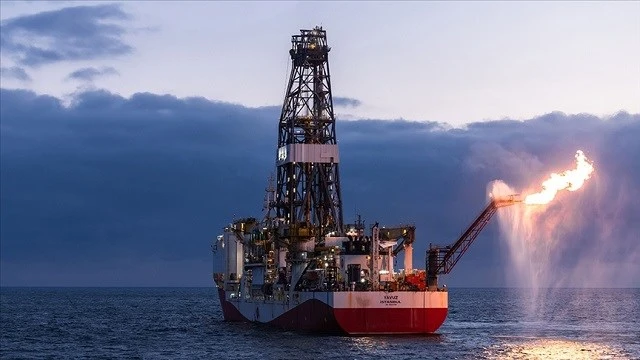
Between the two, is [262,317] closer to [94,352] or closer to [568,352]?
[94,352]

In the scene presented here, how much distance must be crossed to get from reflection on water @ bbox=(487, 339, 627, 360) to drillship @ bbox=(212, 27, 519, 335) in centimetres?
697

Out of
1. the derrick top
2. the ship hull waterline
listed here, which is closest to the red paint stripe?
the ship hull waterline

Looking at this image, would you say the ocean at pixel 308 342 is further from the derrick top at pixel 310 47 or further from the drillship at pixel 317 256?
the derrick top at pixel 310 47

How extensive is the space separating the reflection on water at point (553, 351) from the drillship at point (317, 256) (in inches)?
274

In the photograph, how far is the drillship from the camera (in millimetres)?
92312

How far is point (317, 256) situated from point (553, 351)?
26.6 m

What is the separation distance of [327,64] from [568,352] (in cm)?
4927

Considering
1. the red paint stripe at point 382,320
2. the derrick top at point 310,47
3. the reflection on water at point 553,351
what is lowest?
the reflection on water at point 553,351

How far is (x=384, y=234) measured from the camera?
107250 millimetres

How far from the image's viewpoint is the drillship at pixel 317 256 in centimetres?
9231

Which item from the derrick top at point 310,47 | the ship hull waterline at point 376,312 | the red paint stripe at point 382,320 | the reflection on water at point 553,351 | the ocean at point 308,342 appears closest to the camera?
the reflection on water at point 553,351

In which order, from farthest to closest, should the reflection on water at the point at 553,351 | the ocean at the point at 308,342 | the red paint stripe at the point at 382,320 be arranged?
1. the red paint stripe at the point at 382,320
2. the ocean at the point at 308,342
3. the reflection on water at the point at 553,351

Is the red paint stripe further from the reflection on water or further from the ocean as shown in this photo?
the reflection on water

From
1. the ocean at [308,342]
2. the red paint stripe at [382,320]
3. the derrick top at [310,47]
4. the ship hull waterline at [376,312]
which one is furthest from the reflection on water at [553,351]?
the derrick top at [310,47]
